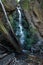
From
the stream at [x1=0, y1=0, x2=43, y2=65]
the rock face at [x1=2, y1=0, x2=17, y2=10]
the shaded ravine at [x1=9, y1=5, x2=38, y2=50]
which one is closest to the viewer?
the stream at [x1=0, y1=0, x2=43, y2=65]

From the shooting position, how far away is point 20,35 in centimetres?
899

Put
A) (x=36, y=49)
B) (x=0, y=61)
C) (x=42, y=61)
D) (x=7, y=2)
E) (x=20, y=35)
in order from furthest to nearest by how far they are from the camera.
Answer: (x=20, y=35), (x=36, y=49), (x=7, y=2), (x=42, y=61), (x=0, y=61)

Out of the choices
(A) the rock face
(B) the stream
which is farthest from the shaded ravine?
(A) the rock face

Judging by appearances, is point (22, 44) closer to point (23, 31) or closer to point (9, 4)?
point (23, 31)

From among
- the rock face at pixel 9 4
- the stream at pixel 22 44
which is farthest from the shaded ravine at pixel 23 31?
the rock face at pixel 9 4

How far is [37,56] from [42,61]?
615mm

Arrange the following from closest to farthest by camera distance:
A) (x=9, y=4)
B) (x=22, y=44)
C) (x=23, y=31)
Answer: (x=9, y=4) < (x=22, y=44) < (x=23, y=31)

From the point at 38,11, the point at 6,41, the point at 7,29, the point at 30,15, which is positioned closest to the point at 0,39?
the point at 6,41

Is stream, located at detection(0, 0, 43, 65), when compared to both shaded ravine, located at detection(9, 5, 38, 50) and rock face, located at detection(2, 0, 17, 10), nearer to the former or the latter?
shaded ravine, located at detection(9, 5, 38, 50)

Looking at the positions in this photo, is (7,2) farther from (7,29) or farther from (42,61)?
(42,61)

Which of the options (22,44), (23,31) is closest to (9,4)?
(22,44)

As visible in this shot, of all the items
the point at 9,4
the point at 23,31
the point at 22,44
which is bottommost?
the point at 22,44

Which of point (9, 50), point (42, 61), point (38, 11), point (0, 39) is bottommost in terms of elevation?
point (42, 61)

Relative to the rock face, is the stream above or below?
below
